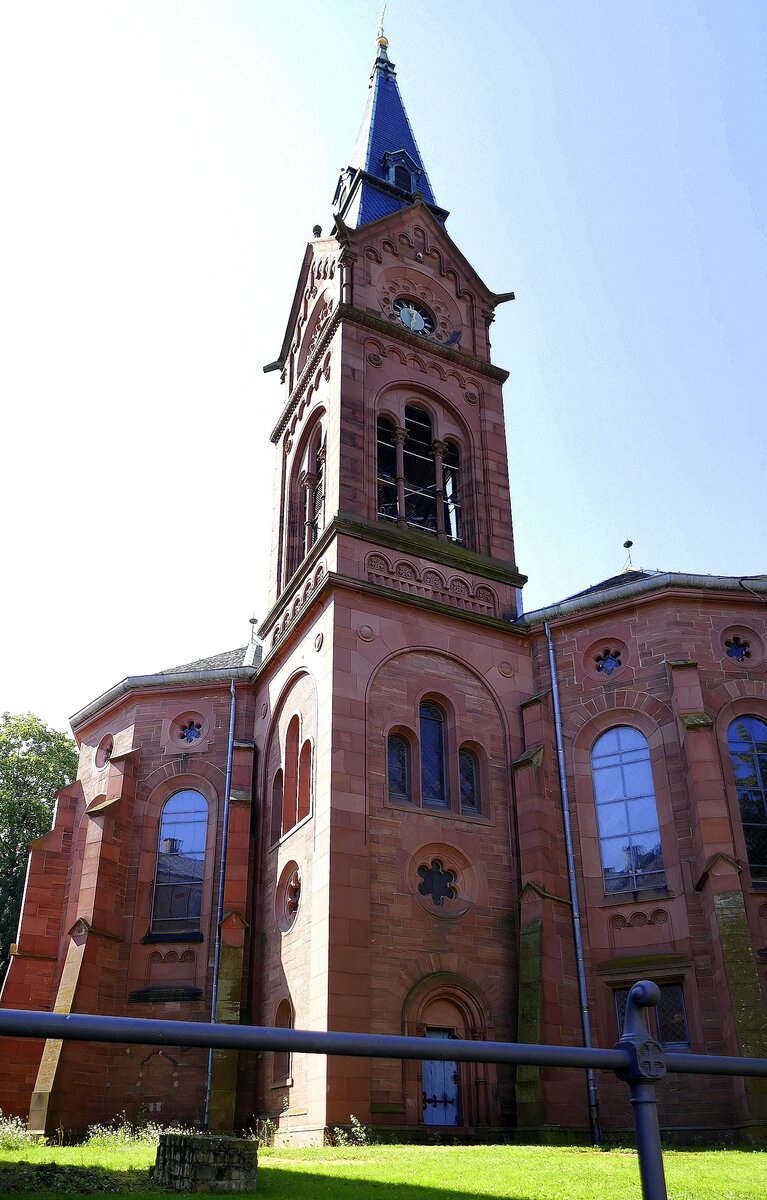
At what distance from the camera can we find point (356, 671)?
22547 millimetres

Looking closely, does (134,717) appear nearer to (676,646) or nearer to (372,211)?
(676,646)

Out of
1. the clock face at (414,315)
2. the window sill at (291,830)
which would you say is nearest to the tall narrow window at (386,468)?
the clock face at (414,315)

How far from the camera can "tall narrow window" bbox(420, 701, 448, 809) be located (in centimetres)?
2297

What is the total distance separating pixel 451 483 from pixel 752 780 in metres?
11.8

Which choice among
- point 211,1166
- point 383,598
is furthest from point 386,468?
point 211,1166

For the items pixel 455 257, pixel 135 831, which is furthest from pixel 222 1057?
pixel 455 257

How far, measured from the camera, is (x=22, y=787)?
4172 cm

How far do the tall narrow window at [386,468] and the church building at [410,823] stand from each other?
97mm

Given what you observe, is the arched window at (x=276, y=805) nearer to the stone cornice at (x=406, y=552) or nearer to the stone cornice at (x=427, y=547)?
the stone cornice at (x=406, y=552)

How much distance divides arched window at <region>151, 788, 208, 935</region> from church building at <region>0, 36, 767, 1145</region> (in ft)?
0.18

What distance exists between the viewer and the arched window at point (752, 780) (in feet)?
69.2

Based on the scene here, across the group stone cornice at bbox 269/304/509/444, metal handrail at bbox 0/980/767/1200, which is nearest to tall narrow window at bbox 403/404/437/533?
stone cornice at bbox 269/304/509/444

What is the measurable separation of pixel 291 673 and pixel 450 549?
16.2 feet

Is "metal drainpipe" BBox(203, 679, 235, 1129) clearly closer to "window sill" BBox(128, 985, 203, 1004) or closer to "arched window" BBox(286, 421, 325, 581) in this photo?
"window sill" BBox(128, 985, 203, 1004)
